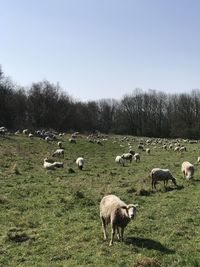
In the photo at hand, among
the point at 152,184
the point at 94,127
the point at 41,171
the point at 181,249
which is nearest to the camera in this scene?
the point at 181,249

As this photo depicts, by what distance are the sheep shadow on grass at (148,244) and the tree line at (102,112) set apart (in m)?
73.0

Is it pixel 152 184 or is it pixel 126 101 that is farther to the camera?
pixel 126 101

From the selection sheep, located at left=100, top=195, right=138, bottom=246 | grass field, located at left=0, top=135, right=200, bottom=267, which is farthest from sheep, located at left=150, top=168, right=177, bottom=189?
sheep, located at left=100, top=195, right=138, bottom=246

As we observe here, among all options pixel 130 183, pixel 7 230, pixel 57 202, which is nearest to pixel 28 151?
pixel 130 183

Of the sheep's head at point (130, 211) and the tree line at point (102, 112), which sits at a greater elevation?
the tree line at point (102, 112)

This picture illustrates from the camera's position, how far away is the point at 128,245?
14.3m

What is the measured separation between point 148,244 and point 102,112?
13219 cm

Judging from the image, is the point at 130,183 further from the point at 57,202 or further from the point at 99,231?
the point at 99,231

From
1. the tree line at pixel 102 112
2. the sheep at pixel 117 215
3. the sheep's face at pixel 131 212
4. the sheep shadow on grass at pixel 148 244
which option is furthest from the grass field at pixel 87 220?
the tree line at pixel 102 112

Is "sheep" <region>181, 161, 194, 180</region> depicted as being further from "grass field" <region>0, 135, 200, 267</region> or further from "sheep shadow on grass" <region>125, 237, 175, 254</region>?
"sheep shadow on grass" <region>125, 237, 175, 254</region>

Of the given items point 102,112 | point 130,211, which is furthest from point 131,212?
point 102,112

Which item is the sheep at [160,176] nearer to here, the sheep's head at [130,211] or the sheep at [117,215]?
the sheep at [117,215]

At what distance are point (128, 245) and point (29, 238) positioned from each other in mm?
3607

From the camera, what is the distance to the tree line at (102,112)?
3957 inches
